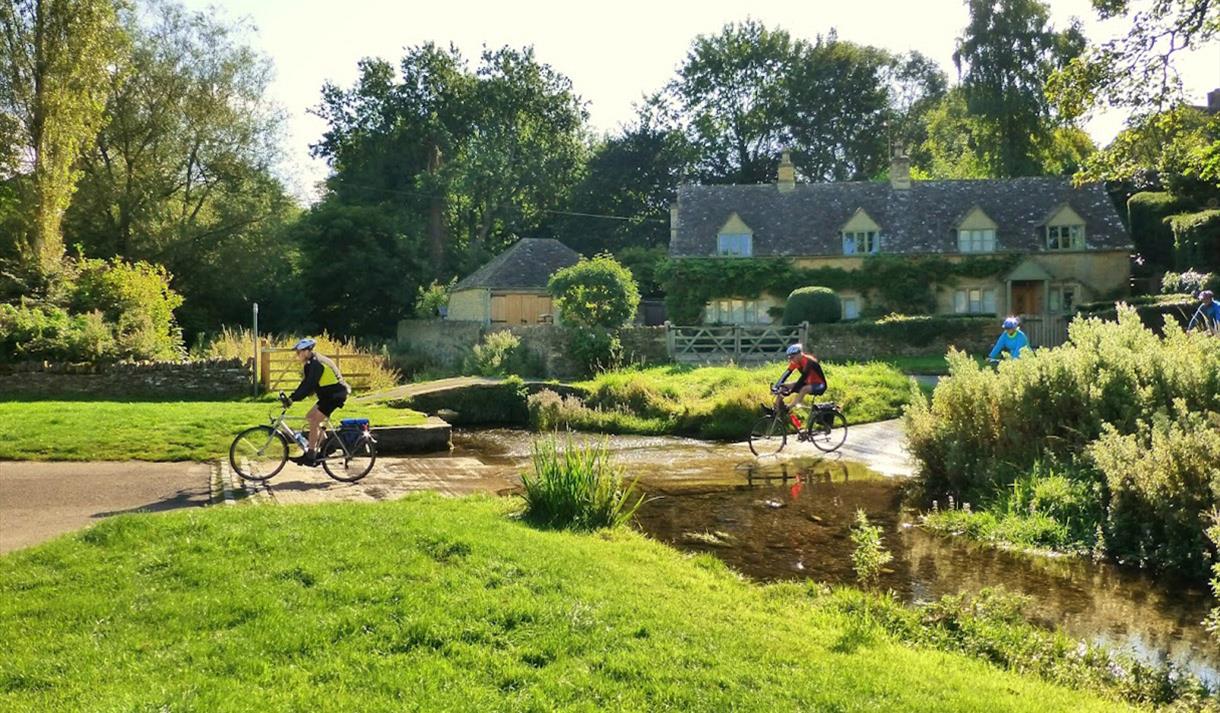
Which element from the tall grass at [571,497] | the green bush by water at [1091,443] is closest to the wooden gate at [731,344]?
the green bush by water at [1091,443]

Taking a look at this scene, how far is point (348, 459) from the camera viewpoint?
12.0m

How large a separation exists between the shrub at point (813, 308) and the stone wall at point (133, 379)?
21.1m

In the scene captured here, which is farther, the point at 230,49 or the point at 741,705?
the point at 230,49

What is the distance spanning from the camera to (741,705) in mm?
4734

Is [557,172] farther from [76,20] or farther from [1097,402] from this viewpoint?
[1097,402]

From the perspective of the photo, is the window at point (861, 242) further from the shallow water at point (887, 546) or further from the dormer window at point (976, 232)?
the shallow water at point (887, 546)

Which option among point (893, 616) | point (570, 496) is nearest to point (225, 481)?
point (570, 496)

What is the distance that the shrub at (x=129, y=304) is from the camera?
23312mm

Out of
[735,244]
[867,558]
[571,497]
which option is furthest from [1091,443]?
[735,244]

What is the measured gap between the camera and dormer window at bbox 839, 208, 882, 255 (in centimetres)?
4359

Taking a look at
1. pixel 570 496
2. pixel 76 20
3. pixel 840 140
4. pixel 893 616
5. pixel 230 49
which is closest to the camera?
pixel 893 616

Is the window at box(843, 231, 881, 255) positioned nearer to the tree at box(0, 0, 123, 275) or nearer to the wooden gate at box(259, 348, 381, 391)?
the wooden gate at box(259, 348, 381, 391)

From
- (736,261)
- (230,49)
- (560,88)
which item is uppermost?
(560,88)

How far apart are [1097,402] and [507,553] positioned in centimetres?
791
